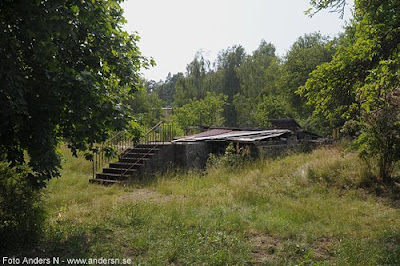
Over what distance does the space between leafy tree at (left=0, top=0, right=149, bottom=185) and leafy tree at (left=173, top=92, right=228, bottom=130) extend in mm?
20639

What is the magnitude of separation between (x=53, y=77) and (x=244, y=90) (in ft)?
126

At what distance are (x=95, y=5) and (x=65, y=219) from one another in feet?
14.7

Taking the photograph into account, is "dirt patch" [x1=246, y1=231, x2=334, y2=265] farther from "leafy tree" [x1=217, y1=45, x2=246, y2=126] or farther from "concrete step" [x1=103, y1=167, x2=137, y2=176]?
"leafy tree" [x1=217, y1=45, x2=246, y2=126]

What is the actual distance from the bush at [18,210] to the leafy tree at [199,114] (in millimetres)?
20725

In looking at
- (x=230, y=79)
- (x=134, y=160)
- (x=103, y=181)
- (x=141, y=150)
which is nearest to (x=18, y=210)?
(x=103, y=181)

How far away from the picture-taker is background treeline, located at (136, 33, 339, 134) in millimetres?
30469

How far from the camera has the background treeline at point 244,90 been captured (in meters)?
30.5

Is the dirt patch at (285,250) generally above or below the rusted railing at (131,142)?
below

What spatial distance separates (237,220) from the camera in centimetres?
682

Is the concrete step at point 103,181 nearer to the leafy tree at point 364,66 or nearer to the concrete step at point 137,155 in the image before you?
the concrete step at point 137,155

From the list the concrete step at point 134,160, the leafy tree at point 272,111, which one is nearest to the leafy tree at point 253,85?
the leafy tree at point 272,111

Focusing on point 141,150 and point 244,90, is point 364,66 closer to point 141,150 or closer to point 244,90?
point 141,150

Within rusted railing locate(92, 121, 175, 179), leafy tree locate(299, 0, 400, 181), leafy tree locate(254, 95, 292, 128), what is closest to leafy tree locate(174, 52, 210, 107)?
leafy tree locate(254, 95, 292, 128)

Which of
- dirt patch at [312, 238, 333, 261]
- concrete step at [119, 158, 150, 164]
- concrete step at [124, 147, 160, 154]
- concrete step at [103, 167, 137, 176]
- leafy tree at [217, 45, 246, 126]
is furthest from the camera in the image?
leafy tree at [217, 45, 246, 126]
